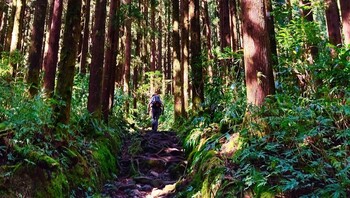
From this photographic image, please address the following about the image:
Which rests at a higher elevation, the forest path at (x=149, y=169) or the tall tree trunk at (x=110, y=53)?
the tall tree trunk at (x=110, y=53)

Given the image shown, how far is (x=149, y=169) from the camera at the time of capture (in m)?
8.97

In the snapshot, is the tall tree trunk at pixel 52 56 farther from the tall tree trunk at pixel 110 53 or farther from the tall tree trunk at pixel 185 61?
the tall tree trunk at pixel 185 61

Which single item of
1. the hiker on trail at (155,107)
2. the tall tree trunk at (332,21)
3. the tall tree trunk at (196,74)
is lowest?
the hiker on trail at (155,107)

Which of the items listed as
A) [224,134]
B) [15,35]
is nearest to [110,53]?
[15,35]

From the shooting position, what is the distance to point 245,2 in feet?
19.8

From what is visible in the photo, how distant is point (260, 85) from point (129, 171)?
4.52 m

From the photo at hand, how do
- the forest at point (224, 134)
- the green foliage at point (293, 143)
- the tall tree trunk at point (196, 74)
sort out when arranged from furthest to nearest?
1. the tall tree trunk at point (196, 74)
2. the forest at point (224, 134)
3. the green foliage at point (293, 143)

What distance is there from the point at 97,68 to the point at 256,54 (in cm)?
565

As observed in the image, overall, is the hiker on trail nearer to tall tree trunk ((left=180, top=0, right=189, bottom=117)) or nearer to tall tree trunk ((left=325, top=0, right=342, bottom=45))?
tall tree trunk ((left=180, top=0, right=189, bottom=117))

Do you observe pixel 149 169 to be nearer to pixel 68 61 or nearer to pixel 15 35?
pixel 68 61

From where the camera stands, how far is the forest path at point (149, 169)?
23.0 feet

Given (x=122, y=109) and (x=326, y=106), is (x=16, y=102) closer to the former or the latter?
(x=326, y=106)

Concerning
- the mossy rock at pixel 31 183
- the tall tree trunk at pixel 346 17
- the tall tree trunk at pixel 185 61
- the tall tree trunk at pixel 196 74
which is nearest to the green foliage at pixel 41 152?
the mossy rock at pixel 31 183

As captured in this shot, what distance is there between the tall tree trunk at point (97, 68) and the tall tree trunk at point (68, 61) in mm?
3013
